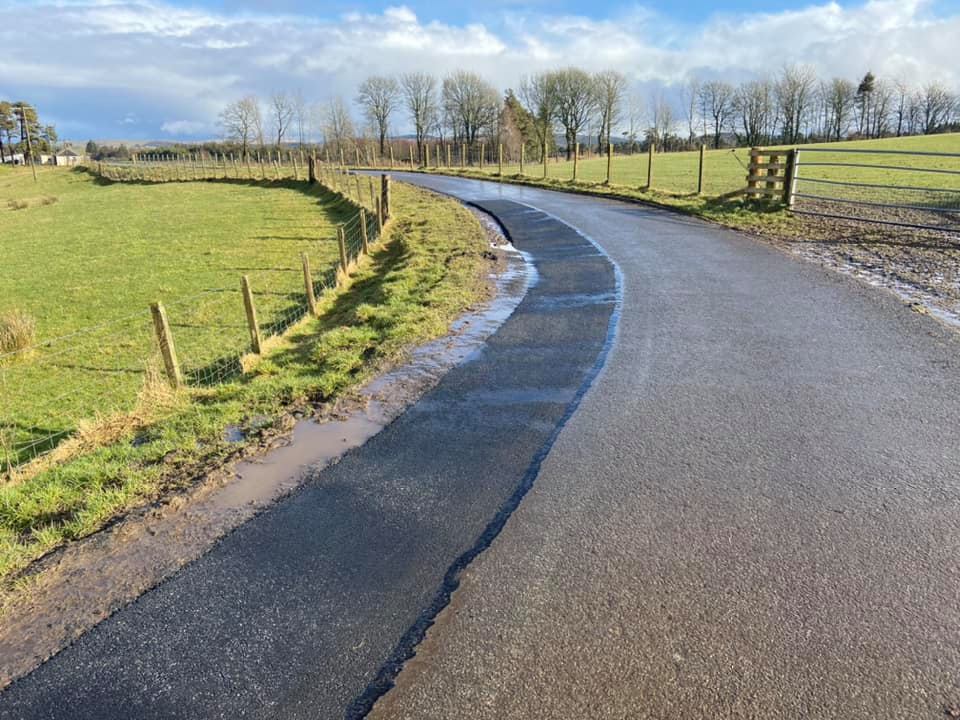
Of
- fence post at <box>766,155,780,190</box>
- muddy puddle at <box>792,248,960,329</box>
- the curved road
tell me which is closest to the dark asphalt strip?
the curved road

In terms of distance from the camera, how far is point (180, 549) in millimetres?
3832

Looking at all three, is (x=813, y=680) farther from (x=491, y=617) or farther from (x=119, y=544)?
(x=119, y=544)

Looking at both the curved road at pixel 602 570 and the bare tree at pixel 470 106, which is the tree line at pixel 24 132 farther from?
the curved road at pixel 602 570

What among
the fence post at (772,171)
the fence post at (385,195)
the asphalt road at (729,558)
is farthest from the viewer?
the fence post at (385,195)

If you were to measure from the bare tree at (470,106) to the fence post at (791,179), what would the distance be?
7135 cm

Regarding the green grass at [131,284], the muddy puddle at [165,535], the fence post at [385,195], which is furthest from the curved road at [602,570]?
the fence post at [385,195]

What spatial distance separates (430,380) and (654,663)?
422 centimetres

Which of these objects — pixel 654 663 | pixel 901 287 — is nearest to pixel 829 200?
pixel 901 287

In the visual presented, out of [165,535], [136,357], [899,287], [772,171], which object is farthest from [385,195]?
[165,535]

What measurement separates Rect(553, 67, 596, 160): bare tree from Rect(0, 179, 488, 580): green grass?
72976 millimetres

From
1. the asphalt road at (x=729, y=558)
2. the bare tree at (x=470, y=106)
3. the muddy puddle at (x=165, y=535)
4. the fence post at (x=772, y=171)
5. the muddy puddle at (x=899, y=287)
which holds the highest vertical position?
the bare tree at (x=470, y=106)

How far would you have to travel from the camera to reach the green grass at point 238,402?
4371 millimetres

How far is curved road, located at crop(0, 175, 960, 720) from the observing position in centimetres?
267

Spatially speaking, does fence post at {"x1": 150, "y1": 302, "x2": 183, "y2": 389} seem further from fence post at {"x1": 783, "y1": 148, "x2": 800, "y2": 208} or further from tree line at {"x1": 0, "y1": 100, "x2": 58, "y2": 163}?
tree line at {"x1": 0, "y1": 100, "x2": 58, "y2": 163}
